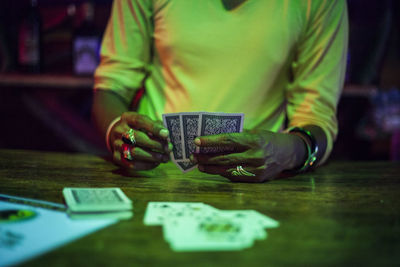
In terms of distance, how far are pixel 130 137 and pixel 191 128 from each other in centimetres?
19

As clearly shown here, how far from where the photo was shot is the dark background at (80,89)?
265cm

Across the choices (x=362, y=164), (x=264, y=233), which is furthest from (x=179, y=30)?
(x=264, y=233)

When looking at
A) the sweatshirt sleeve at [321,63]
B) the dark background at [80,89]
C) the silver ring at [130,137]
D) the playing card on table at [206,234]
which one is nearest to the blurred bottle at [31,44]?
the dark background at [80,89]

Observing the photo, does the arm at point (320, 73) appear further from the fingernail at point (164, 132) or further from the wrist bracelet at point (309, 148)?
the fingernail at point (164, 132)

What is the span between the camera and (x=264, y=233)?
691mm

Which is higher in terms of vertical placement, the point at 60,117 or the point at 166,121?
the point at 166,121

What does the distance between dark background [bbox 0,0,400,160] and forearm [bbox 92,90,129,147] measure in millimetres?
836

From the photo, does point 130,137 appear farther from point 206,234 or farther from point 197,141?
point 206,234

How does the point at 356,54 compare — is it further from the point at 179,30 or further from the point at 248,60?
the point at 179,30

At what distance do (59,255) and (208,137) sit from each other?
2.04 ft

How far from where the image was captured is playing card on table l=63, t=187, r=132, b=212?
30.3 inches

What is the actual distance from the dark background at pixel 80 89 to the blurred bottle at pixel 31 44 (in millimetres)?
93

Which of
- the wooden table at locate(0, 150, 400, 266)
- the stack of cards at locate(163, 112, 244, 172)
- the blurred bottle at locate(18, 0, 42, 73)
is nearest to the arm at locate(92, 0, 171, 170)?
the wooden table at locate(0, 150, 400, 266)

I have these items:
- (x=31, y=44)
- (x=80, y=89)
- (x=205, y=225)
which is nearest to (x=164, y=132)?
(x=205, y=225)
